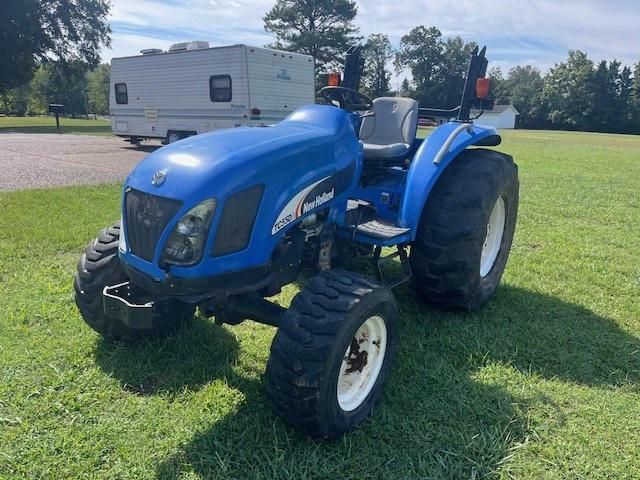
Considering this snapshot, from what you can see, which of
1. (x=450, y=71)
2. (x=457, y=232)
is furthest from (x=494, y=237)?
(x=450, y=71)

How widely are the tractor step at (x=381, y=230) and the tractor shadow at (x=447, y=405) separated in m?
0.76

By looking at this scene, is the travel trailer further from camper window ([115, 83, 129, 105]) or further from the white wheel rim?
the white wheel rim

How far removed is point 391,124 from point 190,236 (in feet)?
7.77

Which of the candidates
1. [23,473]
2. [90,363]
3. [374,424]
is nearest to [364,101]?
[374,424]

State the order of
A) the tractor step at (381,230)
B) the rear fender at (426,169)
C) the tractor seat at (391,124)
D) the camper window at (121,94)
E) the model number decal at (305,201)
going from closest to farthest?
the model number decal at (305,201)
the tractor step at (381,230)
the rear fender at (426,169)
the tractor seat at (391,124)
the camper window at (121,94)

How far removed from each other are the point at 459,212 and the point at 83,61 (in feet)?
121

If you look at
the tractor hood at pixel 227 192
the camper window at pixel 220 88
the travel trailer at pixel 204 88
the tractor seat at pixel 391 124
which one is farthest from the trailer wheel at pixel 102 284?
the camper window at pixel 220 88

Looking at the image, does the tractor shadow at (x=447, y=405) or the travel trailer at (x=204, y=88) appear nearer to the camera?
the tractor shadow at (x=447, y=405)

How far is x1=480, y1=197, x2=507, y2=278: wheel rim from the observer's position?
4.25 metres

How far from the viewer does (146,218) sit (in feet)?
7.86

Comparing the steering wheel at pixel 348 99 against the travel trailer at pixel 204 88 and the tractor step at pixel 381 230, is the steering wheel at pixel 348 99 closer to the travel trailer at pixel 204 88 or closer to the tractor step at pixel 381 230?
the tractor step at pixel 381 230

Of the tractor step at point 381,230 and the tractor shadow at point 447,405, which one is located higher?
the tractor step at point 381,230

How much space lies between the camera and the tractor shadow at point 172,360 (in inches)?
115

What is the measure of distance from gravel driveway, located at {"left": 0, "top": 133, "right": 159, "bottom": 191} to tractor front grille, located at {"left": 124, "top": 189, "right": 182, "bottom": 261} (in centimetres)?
758
